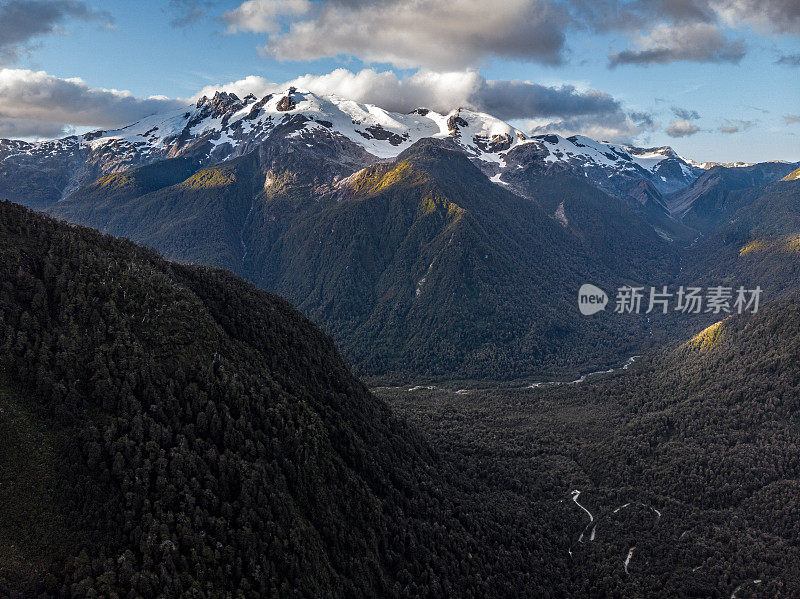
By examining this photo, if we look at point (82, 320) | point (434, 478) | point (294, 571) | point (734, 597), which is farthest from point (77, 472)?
point (734, 597)

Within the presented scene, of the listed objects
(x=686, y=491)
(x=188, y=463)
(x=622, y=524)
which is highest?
(x=188, y=463)

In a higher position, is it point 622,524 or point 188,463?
point 188,463

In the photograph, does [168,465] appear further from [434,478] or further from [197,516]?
[434,478]

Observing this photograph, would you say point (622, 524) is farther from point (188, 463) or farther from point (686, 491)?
point (188, 463)

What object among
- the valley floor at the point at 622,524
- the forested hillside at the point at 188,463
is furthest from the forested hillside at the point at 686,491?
the forested hillside at the point at 188,463

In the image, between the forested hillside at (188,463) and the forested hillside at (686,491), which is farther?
the forested hillside at (686,491)

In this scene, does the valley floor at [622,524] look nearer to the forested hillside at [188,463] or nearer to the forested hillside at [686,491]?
the forested hillside at [686,491]

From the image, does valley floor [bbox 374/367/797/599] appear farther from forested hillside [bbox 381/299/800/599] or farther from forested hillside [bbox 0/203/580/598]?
forested hillside [bbox 0/203/580/598]

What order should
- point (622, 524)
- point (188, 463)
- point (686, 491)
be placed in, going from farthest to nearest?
point (686, 491) → point (622, 524) → point (188, 463)

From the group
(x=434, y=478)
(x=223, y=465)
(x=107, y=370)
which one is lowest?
A: (x=434, y=478)

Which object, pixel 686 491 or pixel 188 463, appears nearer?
pixel 188 463

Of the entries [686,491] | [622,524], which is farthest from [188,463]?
[686,491]
